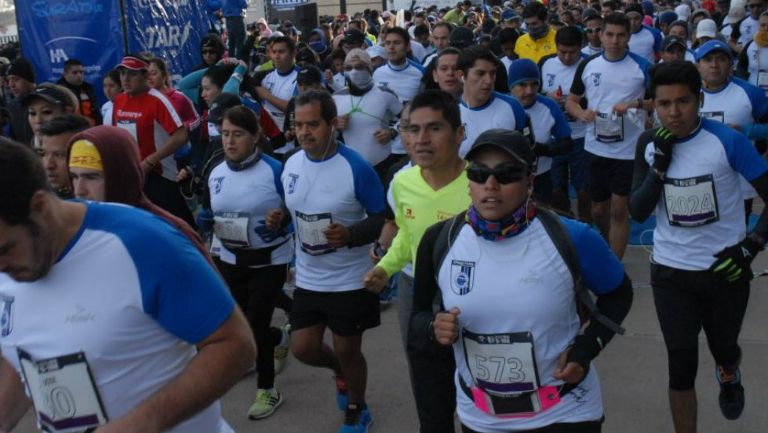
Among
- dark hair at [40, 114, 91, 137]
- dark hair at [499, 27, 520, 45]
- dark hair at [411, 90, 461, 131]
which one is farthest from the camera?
dark hair at [499, 27, 520, 45]

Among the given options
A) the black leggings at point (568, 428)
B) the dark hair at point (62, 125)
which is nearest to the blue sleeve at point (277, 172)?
the dark hair at point (62, 125)

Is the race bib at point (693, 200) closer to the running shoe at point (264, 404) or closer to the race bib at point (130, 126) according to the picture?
the running shoe at point (264, 404)

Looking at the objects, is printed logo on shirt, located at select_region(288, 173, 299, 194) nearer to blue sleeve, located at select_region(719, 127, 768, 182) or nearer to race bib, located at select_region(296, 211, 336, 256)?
race bib, located at select_region(296, 211, 336, 256)

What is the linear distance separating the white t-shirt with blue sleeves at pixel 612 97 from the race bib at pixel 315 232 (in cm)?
333

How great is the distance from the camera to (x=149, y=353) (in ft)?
7.44

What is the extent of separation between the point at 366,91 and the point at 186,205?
171 centimetres

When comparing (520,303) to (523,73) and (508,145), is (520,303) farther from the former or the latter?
(523,73)

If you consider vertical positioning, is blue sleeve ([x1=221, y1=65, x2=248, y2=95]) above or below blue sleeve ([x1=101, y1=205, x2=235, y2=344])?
below

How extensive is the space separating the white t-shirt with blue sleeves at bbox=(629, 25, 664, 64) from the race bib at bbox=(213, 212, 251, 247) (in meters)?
6.99

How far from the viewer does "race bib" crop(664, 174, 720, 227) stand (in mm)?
4176

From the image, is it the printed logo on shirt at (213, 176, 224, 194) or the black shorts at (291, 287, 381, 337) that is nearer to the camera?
the black shorts at (291, 287, 381, 337)

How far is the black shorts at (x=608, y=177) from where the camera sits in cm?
718

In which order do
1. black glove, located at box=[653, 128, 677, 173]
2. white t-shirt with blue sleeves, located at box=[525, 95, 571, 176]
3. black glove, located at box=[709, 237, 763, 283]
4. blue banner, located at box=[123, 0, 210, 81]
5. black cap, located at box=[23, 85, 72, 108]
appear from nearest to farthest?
black glove, located at box=[709, 237, 763, 283]
black glove, located at box=[653, 128, 677, 173]
black cap, located at box=[23, 85, 72, 108]
white t-shirt with blue sleeves, located at box=[525, 95, 571, 176]
blue banner, located at box=[123, 0, 210, 81]

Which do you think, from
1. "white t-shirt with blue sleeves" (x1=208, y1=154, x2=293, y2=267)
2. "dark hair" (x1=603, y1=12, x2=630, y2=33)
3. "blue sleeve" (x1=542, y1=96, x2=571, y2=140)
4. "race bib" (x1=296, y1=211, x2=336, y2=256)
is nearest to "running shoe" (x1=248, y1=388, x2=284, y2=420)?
"white t-shirt with blue sleeves" (x1=208, y1=154, x2=293, y2=267)
